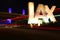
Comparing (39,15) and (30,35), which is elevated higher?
(39,15)

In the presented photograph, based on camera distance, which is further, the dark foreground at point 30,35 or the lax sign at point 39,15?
the lax sign at point 39,15

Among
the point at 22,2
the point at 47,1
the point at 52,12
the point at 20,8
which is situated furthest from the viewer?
the point at 20,8

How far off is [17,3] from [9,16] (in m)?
5.15

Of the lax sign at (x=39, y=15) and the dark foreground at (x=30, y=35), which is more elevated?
the lax sign at (x=39, y=15)

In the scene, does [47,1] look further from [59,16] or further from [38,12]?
[38,12]

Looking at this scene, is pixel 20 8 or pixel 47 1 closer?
pixel 47 1

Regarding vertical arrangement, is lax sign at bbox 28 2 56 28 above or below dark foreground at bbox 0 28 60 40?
above

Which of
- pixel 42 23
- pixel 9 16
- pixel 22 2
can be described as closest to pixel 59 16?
pixel 42 23

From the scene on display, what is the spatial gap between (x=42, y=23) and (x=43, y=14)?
144 centimetres

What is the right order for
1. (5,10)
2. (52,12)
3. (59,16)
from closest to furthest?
→ (52,12) → (59,16) → (5,10)

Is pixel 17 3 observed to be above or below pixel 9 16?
above

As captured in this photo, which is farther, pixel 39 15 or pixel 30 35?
pixel 39 15

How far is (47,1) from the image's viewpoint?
133 ft

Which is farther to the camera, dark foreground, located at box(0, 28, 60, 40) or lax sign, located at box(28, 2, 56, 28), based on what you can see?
lax sign, located at box(28, 2, 56, 28)
